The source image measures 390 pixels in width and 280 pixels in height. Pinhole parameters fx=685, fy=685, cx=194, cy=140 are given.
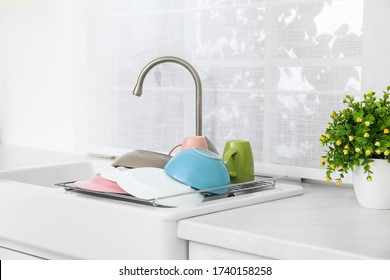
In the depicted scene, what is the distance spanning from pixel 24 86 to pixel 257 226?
1790 millimetres

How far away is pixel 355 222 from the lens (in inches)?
56.7

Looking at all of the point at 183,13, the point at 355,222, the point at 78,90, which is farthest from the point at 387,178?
the point at 78,90

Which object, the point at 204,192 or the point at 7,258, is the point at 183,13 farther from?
the point at 7,258

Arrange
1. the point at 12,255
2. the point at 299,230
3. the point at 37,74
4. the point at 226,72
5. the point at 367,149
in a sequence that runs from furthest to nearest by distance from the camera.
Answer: the point at 37,74
the point at 226,72
the point at 12,255
the point at 367,149
the point at 299,230

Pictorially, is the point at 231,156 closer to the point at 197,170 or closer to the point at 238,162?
the point at 238,162

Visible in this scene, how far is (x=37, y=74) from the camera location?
2.83 metres

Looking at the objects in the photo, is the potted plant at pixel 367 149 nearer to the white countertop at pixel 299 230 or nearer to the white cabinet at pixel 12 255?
the white countertop at pixel 299 230

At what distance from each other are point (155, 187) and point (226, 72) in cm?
67

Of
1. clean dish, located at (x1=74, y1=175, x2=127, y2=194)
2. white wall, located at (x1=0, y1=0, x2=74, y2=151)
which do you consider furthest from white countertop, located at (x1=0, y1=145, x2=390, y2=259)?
white wall, located at (x1=0, y1=0, x2=74, y2=151)

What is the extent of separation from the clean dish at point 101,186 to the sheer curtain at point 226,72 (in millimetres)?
562

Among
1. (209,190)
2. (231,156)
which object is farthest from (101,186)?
(231,156)

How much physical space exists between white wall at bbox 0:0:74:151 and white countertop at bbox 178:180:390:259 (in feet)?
4.39
